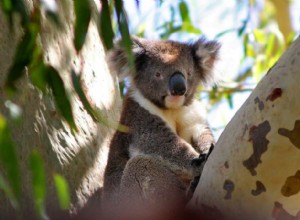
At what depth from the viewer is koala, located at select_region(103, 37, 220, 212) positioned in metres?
3.79

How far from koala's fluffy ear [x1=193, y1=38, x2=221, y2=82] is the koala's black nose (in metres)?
0.34

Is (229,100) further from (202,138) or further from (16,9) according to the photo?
(16,9)

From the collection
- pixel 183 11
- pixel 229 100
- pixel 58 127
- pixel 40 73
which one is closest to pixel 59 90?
pixel 40 73

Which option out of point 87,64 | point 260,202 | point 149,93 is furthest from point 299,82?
point 149,93

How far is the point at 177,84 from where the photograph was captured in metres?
4.24

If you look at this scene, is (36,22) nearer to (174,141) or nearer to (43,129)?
(43,129)

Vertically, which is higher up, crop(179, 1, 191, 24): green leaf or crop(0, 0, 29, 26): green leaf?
crop(179, 1, 191, 24): green leaf

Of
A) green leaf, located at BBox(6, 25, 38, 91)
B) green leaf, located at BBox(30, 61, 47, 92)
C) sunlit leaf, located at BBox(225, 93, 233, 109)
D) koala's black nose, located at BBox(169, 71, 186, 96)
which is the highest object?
green leaf, located at BBox(6, 25, 38, 91)

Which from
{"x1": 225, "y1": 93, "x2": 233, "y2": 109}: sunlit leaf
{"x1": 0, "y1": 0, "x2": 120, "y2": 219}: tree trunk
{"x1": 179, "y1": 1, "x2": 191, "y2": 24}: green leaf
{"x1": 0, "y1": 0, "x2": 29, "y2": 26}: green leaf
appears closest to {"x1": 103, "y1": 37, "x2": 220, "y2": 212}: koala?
{"x1": 0, "y1": 0, "x2": 120, "y2": 219}: tree trunk

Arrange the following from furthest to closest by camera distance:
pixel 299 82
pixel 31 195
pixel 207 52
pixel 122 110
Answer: pixel 207 52 → pixel 122 110 → pixel 31 195 → pixel 299 82

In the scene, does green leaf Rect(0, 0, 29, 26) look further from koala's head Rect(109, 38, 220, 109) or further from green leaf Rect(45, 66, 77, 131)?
koala's head Rect(109, 38, 220, 109)

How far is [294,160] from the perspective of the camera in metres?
2.67

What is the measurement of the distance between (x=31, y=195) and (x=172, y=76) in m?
1.51

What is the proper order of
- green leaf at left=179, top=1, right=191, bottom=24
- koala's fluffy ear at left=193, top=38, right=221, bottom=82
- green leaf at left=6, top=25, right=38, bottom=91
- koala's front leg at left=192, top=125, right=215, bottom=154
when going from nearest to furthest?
green leaf at left=6, top=25, right=38, bottom=91 < koala's front leg at left=192, top=125, right=215, bottom=154 < koala's fluffy ear at left=193, top=38, right=221, bottom=82 < green leaf at left=179, top=1, right=191, bottom=24
